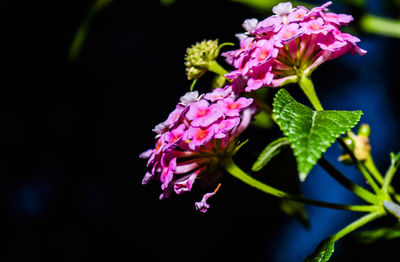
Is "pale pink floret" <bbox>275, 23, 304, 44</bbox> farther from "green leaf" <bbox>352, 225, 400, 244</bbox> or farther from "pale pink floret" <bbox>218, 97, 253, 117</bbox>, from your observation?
"green leaf" <bbox>352, 225, 400, 244</bbox>

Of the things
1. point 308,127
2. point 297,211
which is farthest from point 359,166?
point 297,211

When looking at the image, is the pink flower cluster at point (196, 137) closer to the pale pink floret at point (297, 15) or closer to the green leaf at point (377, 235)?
the pale pink floret at point (297, 15)

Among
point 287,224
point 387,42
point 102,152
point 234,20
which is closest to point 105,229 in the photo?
point 102,152

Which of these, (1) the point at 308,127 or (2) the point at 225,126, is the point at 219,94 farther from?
(1) the point at 308,127

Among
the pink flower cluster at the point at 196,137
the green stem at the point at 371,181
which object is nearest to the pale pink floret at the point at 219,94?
the pink flower cluster at the point at 196,137

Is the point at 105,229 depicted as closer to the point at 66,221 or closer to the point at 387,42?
the point at 66,221

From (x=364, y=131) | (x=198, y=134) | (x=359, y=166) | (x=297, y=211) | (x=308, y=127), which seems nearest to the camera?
(x=308, y=127)
